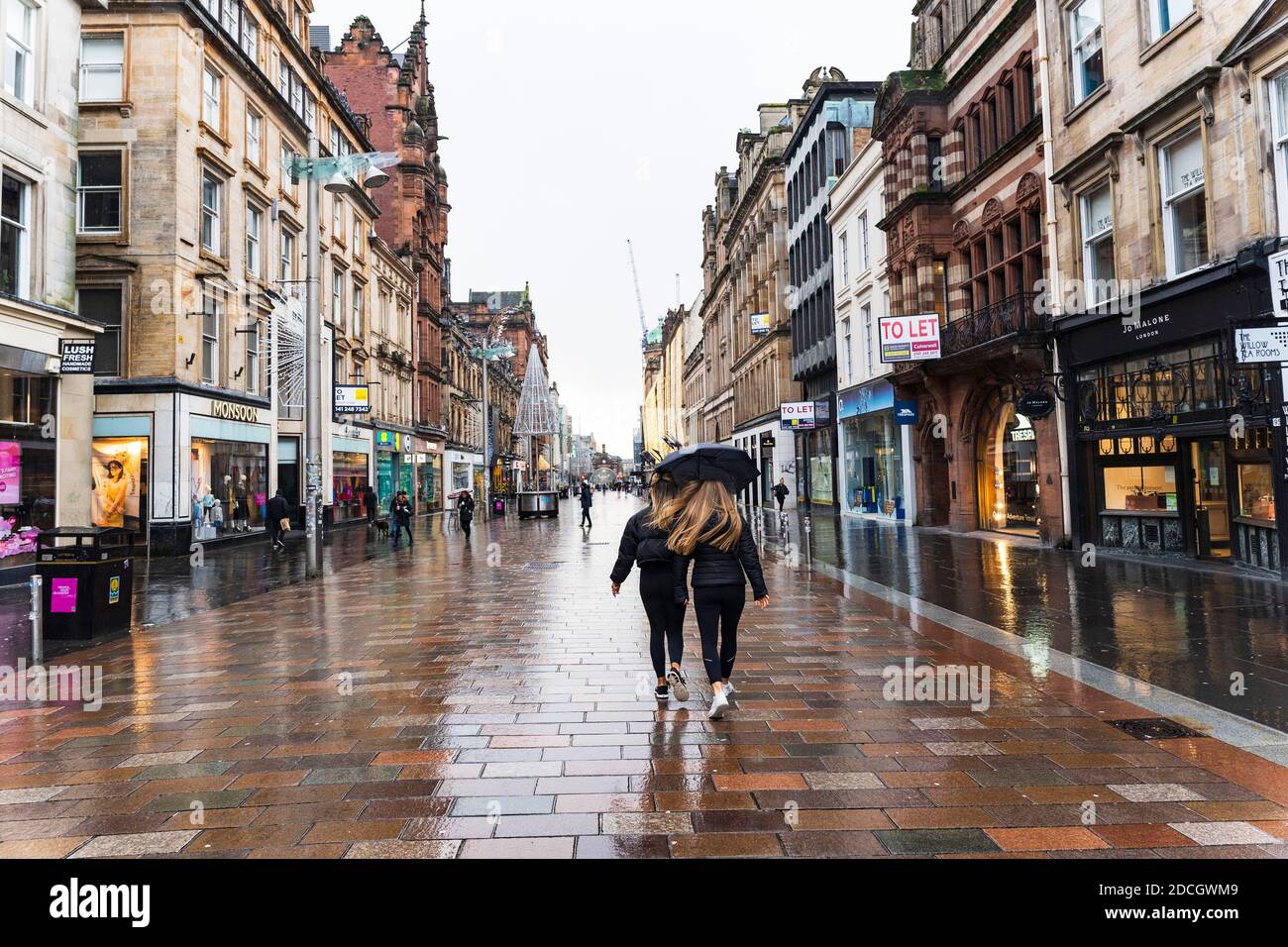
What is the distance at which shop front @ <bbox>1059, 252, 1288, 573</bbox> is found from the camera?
11734 millimetres

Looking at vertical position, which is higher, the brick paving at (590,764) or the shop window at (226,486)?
the shop window at (226,486)

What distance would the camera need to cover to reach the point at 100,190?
20.2m

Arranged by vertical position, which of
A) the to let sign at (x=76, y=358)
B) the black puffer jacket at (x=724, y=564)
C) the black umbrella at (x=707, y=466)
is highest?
the to let sign at (x=76, y=358)

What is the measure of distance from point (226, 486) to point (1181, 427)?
78.9ft

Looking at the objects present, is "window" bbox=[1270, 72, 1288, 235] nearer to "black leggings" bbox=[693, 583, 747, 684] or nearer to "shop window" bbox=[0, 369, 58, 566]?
"black leggings" bbox=[693, 583, 747, 684]

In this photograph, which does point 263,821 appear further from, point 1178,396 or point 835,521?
point 835,521

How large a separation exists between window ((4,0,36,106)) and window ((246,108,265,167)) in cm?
946

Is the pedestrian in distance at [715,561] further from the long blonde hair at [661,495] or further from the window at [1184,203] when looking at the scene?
the window at [1184,203]

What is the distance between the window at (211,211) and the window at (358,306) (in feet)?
41.1

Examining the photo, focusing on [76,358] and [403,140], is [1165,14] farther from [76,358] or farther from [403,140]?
[403,140]

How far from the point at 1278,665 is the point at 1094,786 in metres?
3.75

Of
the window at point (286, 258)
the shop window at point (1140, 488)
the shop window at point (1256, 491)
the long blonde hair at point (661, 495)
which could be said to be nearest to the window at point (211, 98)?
the window at point (286, 258)

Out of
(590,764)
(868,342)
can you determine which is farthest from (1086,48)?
(590,764)

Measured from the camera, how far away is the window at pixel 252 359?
24.4m
